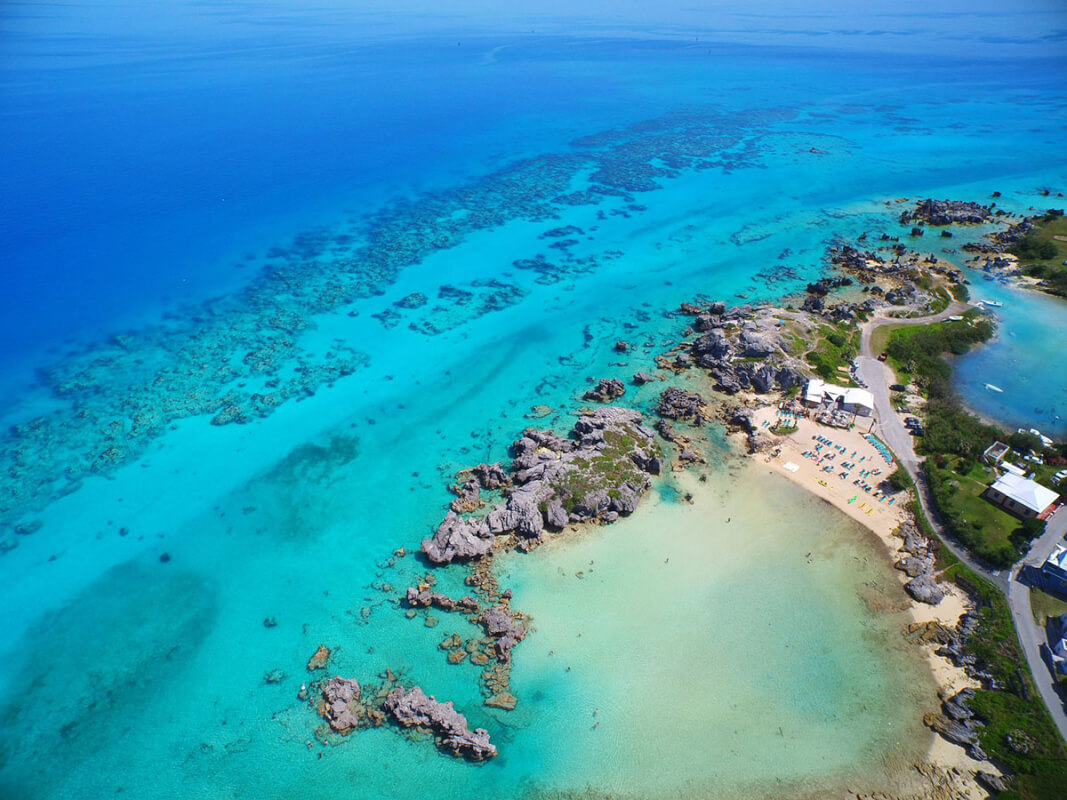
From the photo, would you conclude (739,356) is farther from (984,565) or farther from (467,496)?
(467,496)

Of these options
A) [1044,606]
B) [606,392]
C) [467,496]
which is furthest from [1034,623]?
[467,496]

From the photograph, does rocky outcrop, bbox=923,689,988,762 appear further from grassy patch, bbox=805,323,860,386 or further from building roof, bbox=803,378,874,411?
grassy patch, bbox=805,323,860,386

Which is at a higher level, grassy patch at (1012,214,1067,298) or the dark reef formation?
grassy patch at (1012,214,1067,298)

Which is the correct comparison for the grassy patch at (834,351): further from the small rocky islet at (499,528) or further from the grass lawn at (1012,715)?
the grass lawn at (1012,715)

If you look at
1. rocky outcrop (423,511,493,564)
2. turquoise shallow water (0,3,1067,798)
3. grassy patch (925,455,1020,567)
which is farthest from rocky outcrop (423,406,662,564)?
grassy patch (925,455,1020,567)

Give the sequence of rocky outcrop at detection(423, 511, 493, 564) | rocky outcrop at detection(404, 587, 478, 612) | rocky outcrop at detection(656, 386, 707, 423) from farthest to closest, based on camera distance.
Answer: rocky outcrop at detection(656, 386, 707, 423) → rocky outcrop at detection(423, 511, 493, 564) → rocky outcrop at detection(404, 587, 478, 612)

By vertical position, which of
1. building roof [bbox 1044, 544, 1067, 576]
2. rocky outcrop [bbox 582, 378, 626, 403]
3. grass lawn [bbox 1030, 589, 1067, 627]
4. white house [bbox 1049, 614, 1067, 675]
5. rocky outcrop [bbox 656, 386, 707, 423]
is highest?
building roof [bbox 1044, 544, 1067, 576]
